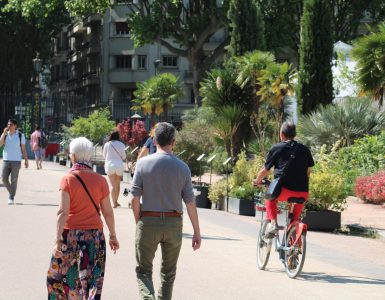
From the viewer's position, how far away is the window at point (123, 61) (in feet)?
276

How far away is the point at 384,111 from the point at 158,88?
15.5m

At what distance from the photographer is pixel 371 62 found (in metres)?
24.6

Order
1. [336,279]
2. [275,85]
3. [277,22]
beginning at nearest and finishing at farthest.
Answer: [336,279]
[275,85]
[277,22]

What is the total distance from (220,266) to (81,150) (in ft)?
15.8

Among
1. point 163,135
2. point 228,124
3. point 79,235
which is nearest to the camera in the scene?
point 79,235

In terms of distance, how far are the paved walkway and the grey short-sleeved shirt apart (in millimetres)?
1817

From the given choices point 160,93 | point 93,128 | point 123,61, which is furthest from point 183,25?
point 123,61

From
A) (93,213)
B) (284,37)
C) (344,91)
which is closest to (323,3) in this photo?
(344,91)

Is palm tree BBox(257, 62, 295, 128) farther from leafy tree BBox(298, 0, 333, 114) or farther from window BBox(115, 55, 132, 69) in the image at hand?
window BBox(115, 55, 132, 69)

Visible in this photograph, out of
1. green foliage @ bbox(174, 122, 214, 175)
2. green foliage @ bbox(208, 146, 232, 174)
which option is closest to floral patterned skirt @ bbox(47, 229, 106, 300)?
green foliage @ bbox(174, 122, 214, 175)

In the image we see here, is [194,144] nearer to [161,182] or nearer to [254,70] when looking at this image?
[254,70]

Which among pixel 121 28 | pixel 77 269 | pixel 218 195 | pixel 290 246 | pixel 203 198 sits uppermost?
pixel 121 28

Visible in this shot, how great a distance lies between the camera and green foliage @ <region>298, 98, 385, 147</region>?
3139cm

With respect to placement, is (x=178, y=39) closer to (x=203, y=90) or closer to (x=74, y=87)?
(x=203, y=90)
